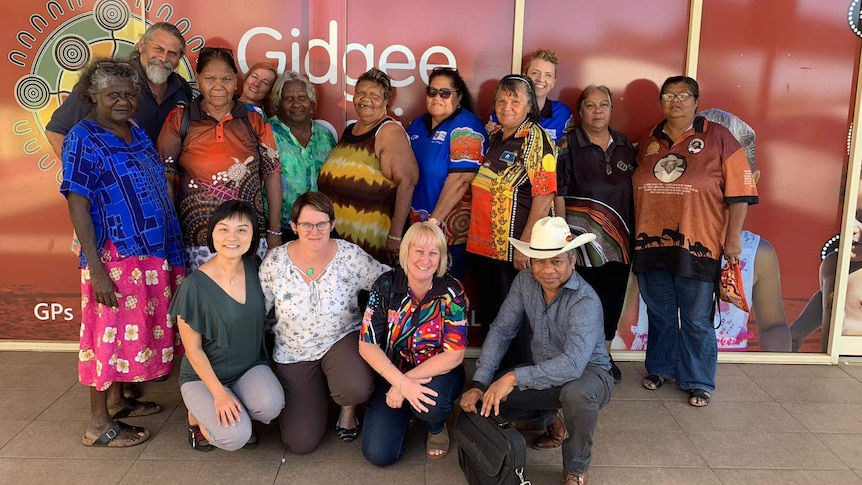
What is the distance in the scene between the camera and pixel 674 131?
3.55 metres

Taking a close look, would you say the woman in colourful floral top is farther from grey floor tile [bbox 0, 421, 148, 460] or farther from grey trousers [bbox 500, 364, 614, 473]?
grey floor tile [bbox 0, 421, 148, 460]

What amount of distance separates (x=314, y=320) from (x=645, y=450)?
5.46 ft

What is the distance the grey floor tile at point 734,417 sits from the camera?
3271mm

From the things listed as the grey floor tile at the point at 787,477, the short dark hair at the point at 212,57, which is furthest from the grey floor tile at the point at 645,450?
the short dark hair at the point at 212,57

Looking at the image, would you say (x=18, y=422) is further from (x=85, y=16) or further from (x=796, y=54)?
(x=796, y=54)

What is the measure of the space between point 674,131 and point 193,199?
8.47 ft

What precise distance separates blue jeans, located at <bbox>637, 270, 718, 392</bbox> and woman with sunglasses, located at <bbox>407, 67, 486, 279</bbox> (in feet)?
3.66

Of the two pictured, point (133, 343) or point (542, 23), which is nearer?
point (133, 343)

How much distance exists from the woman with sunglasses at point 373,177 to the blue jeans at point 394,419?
83 cm

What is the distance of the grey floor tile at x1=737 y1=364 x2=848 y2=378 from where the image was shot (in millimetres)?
4000

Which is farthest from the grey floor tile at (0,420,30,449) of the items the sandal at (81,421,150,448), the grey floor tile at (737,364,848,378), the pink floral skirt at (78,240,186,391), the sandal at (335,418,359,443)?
the grey floor tile at (737,364,848,378)

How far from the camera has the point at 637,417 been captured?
337 centimetres

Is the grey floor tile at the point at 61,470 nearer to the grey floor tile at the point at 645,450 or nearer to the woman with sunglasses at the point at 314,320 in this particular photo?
the woman with sunglasses at the point at 314,320

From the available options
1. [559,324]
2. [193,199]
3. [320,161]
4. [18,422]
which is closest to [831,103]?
[559,324]
